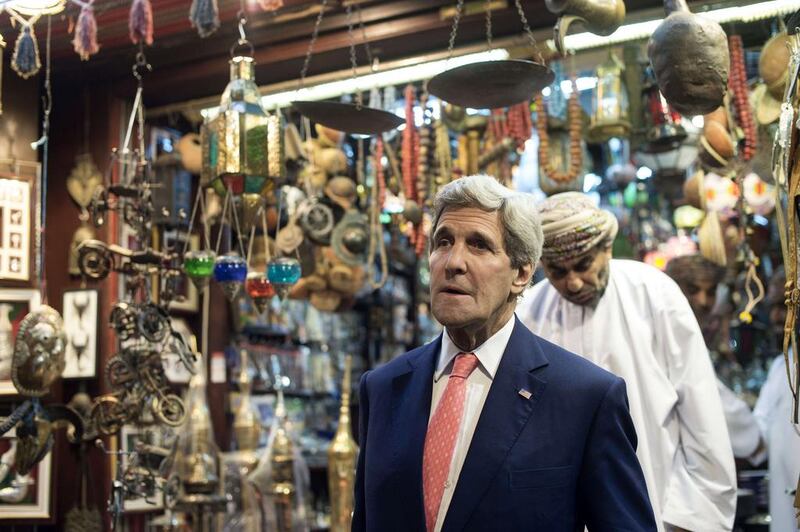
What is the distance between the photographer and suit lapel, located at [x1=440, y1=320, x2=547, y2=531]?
71.7 inches

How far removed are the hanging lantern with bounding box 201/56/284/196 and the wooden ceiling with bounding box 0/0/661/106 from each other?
2.78ft

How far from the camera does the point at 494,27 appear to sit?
159 inches

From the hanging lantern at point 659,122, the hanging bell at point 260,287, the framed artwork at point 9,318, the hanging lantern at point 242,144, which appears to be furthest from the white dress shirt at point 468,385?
the hanging lantern at point 659,122

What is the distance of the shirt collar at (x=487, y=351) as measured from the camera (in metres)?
1.98

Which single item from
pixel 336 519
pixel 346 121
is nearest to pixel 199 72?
pixel 346 121

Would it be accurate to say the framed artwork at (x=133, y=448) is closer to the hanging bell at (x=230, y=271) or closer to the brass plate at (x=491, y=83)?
the hanging bell at (x=230, y=271)

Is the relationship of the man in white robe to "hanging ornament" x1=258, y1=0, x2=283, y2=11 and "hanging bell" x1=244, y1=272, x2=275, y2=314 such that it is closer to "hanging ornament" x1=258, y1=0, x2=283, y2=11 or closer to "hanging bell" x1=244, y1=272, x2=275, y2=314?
"hanging bell" x1=244, y1=272, x2=275, y2=314

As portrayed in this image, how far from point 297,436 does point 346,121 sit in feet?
10.4

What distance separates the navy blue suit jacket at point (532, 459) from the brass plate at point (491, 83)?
3.52 feet

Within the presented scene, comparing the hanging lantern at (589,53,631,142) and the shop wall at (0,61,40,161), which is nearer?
the hanging lantern at (589,53,631,142)

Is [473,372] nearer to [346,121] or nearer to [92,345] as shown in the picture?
[346,121]

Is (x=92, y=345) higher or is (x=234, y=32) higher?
(x=234, y=32)

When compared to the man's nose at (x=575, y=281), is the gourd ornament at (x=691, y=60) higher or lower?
higher

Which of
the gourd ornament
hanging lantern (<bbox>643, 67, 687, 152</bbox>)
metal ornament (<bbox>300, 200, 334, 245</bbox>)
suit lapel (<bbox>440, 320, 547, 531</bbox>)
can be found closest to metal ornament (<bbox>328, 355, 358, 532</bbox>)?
metal ornament (<bbox>300, 200, 334, 245</bbox>)
